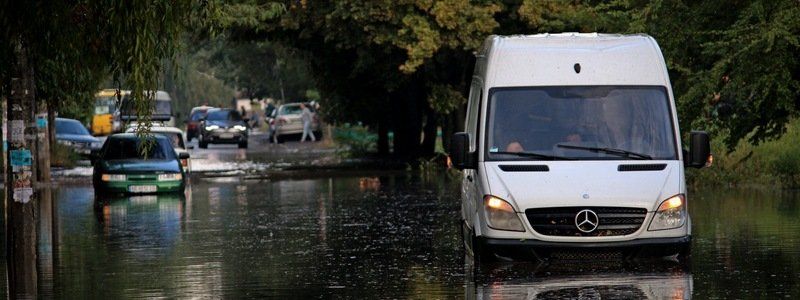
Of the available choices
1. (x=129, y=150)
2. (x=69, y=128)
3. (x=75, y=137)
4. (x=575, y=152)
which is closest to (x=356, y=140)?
(x=69, y=128)

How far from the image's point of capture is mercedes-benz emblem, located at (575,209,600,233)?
15.6 m

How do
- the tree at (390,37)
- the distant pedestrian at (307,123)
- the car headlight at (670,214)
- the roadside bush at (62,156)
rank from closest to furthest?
1. the car headlight at (670,214)
2. the tree at (390,37)
3. the roadside bush at (62,156)
4. the distant pedestrian at (307,123)

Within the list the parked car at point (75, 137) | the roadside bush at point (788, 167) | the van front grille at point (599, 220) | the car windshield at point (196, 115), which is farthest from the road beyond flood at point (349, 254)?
the car windshield at point (196, 115)

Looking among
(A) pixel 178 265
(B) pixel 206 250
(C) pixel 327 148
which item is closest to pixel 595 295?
(A) pixel 178 265

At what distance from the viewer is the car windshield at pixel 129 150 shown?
34844mm

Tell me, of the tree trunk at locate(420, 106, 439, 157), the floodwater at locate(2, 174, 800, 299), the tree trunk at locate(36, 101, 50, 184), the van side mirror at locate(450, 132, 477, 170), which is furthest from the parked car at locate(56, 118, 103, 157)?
the van side mirror at locate(450, 132, 477, 170)

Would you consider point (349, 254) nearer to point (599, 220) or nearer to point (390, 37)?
point (599, 220)

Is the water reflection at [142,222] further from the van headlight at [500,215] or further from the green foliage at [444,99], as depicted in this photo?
the green foliage at [444,99]

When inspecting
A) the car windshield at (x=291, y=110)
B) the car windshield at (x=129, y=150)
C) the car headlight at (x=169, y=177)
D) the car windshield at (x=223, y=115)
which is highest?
the car windshield at (x=291, y=110)

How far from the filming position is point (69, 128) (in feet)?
186

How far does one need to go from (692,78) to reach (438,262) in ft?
27.2

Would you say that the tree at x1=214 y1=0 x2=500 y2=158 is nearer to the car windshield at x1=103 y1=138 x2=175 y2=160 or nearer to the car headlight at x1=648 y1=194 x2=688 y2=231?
the car windshield at x1=103 y1=138 x2=175 y2=160

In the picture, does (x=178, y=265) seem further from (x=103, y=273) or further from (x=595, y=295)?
(x=595, y=295)

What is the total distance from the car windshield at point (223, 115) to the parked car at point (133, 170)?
38.3 meters
